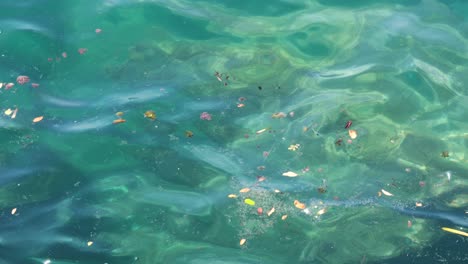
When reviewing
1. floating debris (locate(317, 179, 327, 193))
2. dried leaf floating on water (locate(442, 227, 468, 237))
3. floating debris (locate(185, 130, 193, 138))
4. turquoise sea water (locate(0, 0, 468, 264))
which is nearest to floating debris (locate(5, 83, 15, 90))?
turquoise sea water (locate(0, 0, 468, 264))

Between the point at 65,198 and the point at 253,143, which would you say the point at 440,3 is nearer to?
the point at 253,143

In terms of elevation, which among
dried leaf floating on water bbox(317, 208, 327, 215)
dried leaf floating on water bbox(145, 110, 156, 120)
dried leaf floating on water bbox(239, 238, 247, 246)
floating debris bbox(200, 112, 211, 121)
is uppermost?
floating debris bbox(200, 112, 211, 121)

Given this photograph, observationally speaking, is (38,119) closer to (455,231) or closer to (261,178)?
(261,178)

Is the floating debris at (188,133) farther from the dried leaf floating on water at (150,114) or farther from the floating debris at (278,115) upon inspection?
the floating debris at (278,115)

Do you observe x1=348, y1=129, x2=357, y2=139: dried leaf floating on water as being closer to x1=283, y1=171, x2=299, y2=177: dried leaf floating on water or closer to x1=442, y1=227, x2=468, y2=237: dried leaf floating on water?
x1=283, y1=171, x2=299, y2=177: dried leaf floating on water

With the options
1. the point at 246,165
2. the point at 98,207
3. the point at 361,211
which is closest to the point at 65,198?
the point at 98,207

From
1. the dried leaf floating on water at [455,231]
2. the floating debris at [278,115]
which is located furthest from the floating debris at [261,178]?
the dried leaf floating on water at [455,231]

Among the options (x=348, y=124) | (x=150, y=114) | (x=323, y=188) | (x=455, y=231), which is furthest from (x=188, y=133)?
(x=455, y=231)

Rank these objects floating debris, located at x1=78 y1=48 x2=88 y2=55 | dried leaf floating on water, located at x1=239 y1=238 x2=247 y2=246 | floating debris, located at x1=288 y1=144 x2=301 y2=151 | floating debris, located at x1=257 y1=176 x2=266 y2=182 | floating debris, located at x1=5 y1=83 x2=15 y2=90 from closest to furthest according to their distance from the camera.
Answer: dried leaf floating on water, located at x1=239 y1=238 x2=247 y2=246 → floating debris, located at x1=257 y1=176 x2=266 y2=182 → floating debris, located at x1=288 y1=144 x2=301 y2=151 → floating debris, located at x1=5 y1=83 x2=15 y2=90 → floating debris, located at x1=78 y1=48 x2=88 y2=55
